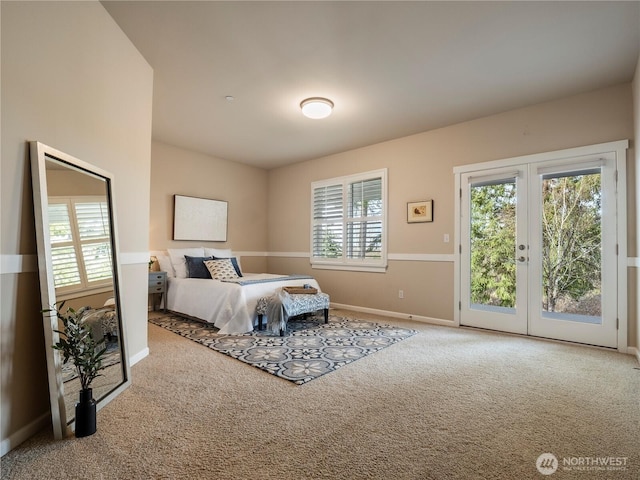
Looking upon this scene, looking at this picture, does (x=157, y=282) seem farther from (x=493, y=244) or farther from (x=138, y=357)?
(x=493, y=244)

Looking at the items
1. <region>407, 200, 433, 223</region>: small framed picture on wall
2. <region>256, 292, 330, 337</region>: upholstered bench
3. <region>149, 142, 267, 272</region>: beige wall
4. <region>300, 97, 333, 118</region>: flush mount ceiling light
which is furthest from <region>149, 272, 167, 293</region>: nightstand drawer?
<region>407, 200, 433, 223</region>: small framed picture on wall

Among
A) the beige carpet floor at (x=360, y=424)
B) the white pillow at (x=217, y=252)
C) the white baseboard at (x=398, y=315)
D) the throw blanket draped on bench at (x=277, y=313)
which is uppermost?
the white pillow at (x=217, y=252)

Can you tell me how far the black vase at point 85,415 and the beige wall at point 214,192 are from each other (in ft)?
11.8

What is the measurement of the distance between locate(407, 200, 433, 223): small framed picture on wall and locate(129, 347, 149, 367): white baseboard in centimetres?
358

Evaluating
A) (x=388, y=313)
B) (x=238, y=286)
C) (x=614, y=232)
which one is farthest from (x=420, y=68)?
(x=388, y=313)

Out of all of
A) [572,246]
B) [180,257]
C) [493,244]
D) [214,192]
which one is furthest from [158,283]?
[572,246]

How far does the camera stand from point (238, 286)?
12.6 feet

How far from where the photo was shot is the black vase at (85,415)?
1643 millimetres

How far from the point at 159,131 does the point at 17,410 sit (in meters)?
3.95

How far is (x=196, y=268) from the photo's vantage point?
4.77m

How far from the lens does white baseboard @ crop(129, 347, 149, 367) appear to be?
2.61m

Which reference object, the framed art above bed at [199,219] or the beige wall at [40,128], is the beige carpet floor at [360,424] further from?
the framed art above bed at [199,219]

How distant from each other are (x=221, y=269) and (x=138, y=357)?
2128mm

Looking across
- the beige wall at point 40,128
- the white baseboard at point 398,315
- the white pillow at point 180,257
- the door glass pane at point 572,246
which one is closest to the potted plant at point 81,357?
the beige wall at point 40,128
